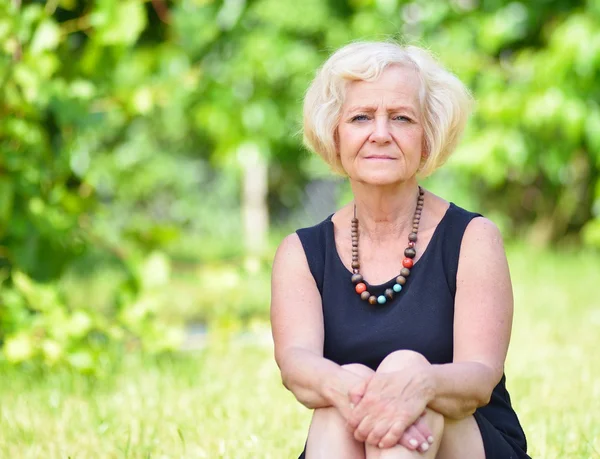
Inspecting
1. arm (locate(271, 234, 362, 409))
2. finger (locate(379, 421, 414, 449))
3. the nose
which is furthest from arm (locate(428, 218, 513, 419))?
the nose

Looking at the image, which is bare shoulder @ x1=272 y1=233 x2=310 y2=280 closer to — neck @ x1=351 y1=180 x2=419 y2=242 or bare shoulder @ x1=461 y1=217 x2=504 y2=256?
neck @ x1=351 y1=180 x2=419 y2=242

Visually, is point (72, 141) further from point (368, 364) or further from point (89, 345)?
point (368, 364)

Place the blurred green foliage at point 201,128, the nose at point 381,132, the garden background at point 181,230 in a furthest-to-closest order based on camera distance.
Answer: the blurred green foliage at point 201,128, the garden background at point 181,230, the nose at point 381,132

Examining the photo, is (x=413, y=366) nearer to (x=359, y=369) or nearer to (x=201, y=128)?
(x=359, y=369)

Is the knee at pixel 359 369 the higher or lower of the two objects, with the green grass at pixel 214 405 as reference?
higher

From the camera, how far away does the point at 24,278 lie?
4.21 meters

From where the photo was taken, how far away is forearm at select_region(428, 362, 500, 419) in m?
2.22

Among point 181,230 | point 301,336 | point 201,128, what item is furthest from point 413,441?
point 201,128

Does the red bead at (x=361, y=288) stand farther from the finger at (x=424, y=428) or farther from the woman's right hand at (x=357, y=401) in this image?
the finger at (x=424, y=428)

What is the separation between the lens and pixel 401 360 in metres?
2.27

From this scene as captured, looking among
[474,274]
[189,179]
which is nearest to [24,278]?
[474,274]

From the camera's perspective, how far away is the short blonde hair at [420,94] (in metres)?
2.50

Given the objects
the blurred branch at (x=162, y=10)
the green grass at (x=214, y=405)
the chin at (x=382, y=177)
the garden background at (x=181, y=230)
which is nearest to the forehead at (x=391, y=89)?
the chin at (x=382, y=177)

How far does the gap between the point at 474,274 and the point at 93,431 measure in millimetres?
1694
